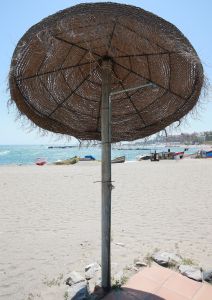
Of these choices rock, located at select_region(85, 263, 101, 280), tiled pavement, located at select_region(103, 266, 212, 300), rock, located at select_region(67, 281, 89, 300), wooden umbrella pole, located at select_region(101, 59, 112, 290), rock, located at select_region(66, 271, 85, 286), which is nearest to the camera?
wooden umbrella pole, located at select_region(101, 59, 112, 290)

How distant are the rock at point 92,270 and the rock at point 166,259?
0.88 m

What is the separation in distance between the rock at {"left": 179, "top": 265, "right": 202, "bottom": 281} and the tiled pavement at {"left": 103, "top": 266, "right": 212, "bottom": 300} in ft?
0.31

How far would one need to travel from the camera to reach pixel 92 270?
14.6 feet

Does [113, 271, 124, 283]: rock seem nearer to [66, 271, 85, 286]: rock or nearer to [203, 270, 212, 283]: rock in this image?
[66, 271, 85, 286]: rock

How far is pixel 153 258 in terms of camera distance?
4.73 meters

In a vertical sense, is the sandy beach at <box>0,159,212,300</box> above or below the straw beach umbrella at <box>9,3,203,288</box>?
below

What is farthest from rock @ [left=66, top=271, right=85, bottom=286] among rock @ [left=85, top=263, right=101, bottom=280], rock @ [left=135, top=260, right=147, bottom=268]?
rock @ [left=135, top=260, right=147, bottom=268]

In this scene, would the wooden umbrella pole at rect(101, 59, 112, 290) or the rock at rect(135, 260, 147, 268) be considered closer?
the wooden umbrella pole at rect(101, 59, 112, 290)

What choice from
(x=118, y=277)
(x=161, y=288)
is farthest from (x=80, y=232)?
(x=161, y=288)

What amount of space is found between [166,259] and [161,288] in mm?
916

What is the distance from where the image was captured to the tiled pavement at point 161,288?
3551 mm

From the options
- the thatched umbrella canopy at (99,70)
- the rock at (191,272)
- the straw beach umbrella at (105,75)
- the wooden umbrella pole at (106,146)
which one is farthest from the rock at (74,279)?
the thatched umbrella canopy at (99,70)

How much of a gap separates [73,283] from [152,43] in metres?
3.14

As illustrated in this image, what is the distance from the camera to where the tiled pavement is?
3551 mm
